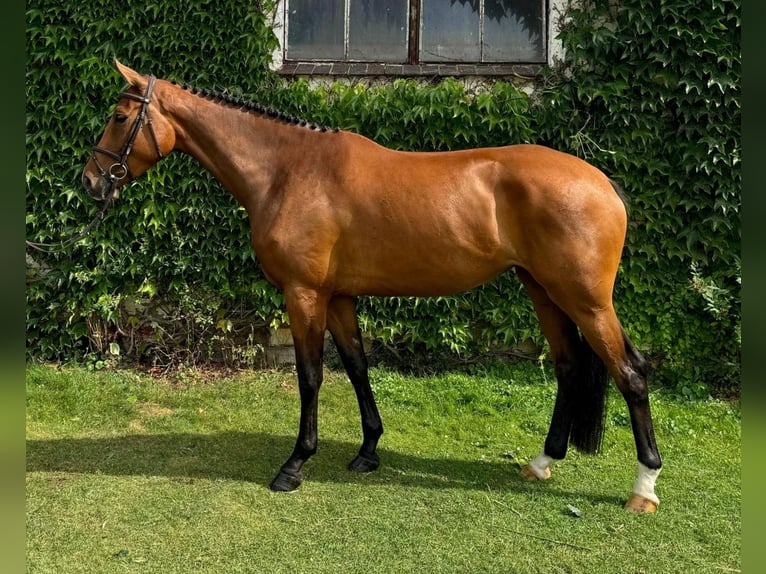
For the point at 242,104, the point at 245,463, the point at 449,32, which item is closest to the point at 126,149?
the point at 242,104

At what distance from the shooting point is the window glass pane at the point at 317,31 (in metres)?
5.54

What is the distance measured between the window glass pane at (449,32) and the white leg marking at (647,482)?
13.3ft

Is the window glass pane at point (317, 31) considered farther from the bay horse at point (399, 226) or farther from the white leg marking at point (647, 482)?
the white leg marking at point (647, 482)

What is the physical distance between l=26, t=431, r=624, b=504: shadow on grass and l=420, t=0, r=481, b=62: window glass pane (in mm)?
3808

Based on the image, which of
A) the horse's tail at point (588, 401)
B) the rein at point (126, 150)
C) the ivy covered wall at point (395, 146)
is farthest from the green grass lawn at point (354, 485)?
the rein at point (126, 150)

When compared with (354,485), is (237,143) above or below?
above

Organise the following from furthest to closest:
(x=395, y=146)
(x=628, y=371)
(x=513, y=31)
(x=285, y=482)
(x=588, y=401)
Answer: (x=513, y=31), (x=395, y=146), (x=588, y=401), (x=285, y=482), (x=628, y=371)

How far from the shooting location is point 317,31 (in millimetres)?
5551

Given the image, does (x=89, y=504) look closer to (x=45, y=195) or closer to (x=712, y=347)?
(x=45, y=195)

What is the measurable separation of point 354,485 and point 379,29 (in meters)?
4.31

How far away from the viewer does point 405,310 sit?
5.43 m

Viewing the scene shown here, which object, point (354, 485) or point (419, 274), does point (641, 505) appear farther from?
point (419, 274)

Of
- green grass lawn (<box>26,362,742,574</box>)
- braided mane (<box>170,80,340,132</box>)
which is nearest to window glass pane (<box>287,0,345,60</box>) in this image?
braided mane (<box>170,80,340,132</box>)

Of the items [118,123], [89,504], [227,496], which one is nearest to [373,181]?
[118,123]
